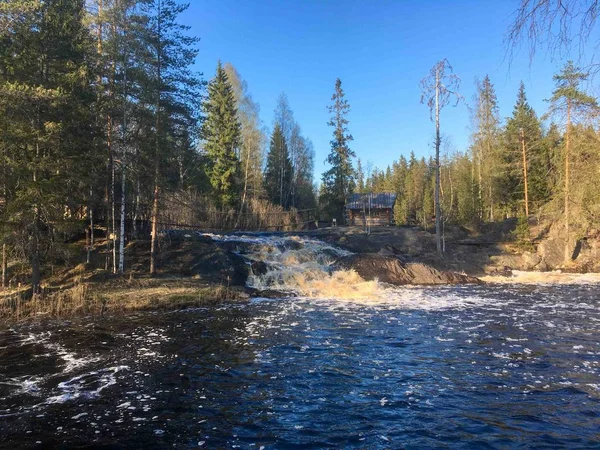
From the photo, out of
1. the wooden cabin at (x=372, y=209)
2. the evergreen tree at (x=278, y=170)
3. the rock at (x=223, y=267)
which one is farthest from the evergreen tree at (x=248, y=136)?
the rock at (x=223, y=267)

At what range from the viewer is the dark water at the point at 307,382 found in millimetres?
5770

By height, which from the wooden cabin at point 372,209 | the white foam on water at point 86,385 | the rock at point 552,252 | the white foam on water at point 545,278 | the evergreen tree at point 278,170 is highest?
the evergreen tree at point 278,170

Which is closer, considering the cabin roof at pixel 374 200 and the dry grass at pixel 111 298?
the dry grass at pixel 111 298

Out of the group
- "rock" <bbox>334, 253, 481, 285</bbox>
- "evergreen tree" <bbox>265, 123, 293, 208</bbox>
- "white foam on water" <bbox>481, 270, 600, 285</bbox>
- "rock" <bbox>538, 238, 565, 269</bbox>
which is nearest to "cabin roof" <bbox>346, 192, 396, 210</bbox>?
"evergreen tree" <bbox>265, 123, 293, 208</bbox>

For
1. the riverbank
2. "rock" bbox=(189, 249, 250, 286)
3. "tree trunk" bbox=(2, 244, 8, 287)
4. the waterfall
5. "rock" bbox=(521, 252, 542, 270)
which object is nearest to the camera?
"tree trunk" bbox=(2, 244, 8, 287)

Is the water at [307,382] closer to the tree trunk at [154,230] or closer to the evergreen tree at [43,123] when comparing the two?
the evergreen tree at [43,123]

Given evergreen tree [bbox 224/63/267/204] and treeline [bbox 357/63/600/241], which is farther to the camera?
evergreen tree [bbox 224/63/267/204]

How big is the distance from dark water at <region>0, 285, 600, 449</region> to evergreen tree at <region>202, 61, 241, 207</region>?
91.0 feet

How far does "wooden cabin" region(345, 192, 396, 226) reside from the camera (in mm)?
53987

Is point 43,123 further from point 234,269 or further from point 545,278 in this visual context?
point 545,278

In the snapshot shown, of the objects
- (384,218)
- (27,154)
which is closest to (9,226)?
(27,154)

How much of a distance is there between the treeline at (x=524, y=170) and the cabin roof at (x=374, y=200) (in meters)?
2.91

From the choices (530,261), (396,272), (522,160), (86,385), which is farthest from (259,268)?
(522,160)

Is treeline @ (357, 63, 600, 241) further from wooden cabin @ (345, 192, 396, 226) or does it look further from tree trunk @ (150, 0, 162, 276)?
tree trunk @ (150, 0, 162, 276)
